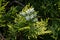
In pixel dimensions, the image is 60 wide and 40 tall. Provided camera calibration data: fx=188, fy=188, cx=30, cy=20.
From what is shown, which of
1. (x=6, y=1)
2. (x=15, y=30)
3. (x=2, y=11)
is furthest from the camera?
(x=6, y=1)

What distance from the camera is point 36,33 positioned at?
2816 millimetres

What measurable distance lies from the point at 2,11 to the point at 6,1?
0.31 meters

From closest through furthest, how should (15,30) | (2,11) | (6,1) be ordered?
(15,30) → (2,11) → (6,1)

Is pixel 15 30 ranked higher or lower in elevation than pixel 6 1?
lower

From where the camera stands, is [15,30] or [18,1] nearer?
[15,30]

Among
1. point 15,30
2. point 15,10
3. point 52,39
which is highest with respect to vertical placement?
point 15,10

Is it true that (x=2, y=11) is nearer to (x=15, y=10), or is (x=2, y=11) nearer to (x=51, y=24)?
(x=15, y=10)

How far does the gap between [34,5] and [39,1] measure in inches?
4.2

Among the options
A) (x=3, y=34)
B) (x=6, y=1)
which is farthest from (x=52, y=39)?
(x=6, y=1)

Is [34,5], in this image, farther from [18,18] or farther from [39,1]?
[18,18]

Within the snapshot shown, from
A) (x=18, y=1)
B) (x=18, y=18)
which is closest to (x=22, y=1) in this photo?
(x=18, y=1)

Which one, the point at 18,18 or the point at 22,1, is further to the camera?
the point at 22,1

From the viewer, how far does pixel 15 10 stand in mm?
3023

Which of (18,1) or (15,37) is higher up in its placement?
(18,1)
